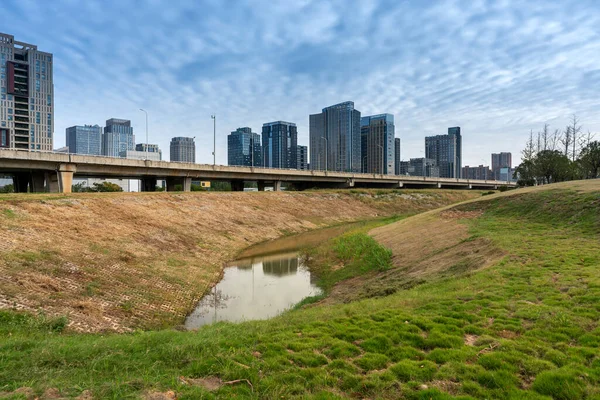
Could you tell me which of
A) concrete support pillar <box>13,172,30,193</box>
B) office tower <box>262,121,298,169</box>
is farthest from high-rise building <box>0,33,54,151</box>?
concrete support pillar <box>13,172,30,193</box>

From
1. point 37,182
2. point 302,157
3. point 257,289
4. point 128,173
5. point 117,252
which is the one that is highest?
point 302,157

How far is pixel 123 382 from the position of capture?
20.9ft

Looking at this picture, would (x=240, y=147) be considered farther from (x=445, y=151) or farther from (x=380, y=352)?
(x=380, y=352)

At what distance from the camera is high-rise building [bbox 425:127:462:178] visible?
590 feet

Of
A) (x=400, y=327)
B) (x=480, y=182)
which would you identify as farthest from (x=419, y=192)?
(x=400, y=327)

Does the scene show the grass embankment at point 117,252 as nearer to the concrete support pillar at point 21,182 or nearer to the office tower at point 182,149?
the concrete support pillar at point 21,182

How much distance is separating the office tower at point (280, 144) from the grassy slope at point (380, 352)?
132289 mm

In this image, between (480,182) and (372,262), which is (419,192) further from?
(372,262)

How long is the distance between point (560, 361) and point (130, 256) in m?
22.1

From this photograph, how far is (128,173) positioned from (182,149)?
8422 centimetres

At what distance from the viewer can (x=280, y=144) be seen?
143m

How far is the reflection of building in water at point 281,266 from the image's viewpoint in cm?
2553

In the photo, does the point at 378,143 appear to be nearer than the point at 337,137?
Yes

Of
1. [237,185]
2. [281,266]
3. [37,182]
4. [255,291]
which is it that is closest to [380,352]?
[255,291]
